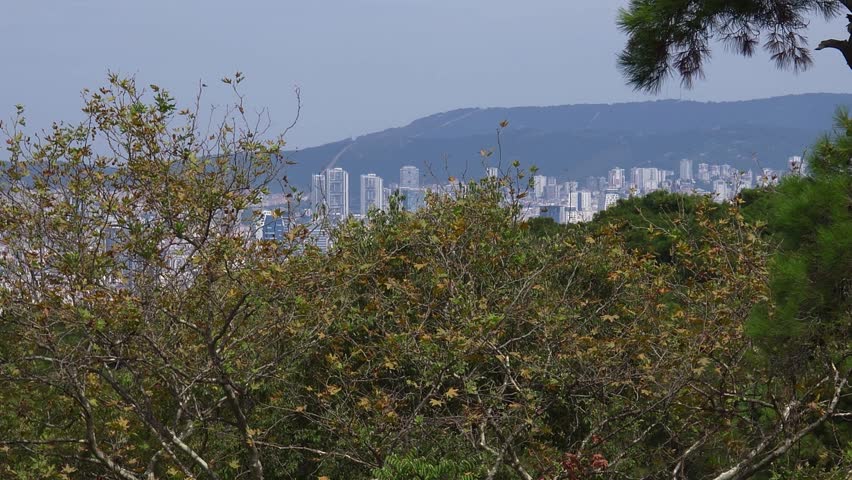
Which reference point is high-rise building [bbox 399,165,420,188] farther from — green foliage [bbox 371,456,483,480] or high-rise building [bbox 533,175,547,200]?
green foliage [bbox 371,456,483,480]

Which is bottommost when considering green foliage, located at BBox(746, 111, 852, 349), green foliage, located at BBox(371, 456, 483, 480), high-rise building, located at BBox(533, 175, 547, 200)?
green foliage, located at BBox(371, 456, 483, 480)

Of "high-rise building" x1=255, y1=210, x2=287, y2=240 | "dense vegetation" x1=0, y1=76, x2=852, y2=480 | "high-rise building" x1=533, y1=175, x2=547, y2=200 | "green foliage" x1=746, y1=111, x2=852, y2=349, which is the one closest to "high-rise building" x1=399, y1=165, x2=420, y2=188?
"high-rise building" x1=533, y1=175, x2=547, y2=200

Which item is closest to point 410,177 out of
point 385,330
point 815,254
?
point 385,330

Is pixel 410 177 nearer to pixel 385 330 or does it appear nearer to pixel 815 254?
pixel 385 330

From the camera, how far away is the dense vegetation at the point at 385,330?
21.2 feet

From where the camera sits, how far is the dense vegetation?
6.46 metres

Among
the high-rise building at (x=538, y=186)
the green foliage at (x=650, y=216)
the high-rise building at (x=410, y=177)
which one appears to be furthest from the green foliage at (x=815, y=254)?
the high-rise building at (x=410, y=177)

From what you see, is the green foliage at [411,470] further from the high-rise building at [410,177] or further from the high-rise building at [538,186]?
the high-rise building at [410,177]

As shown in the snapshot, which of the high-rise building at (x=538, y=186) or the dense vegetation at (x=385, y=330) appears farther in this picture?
the high-rise building at (x=538, y=186)

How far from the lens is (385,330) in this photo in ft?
26.9

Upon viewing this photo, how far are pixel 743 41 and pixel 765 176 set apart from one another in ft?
16.5

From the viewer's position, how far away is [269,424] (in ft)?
30.4

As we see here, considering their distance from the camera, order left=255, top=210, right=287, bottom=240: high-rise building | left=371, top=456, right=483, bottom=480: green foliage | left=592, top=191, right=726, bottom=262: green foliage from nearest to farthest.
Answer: left=371, top=456, right=483, bottom=480: green foliage < left=255, top=210, right=287, bottom=240: high-rise building < left=592, top=191, right=726, bottom=262: green foliage

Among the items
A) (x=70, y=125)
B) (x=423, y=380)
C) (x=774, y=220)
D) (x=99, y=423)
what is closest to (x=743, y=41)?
(x=774, y=220)
